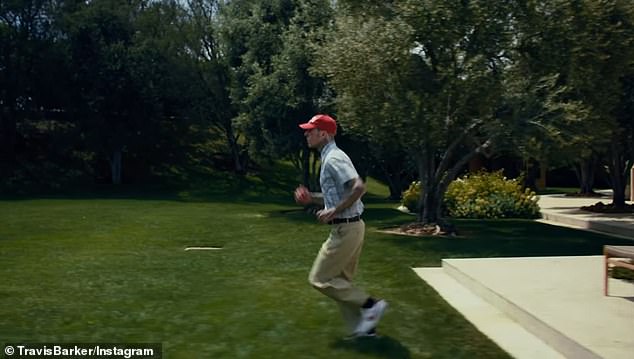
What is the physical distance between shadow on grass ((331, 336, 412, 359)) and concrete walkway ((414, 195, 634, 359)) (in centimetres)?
93

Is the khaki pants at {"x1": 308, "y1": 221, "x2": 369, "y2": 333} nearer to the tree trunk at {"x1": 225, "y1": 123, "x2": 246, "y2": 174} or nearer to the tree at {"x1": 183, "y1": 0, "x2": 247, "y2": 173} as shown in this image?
the tree at {"x1": 183, "y1": 0, "x2": 247, "y2": 173}

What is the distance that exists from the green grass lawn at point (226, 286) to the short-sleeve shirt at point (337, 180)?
1.21m

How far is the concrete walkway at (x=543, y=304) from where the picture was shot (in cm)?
612

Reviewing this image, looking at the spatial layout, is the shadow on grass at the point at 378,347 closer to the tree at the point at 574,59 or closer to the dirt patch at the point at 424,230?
the tree at the point at 574,59

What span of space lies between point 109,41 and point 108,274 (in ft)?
103

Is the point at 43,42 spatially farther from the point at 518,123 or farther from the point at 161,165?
the point at 518,123

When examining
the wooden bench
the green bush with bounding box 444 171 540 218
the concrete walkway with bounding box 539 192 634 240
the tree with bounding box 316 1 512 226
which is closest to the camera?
the wooden bench

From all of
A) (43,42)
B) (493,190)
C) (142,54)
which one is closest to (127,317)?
(493,190)

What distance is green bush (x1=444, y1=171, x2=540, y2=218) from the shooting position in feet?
73.5

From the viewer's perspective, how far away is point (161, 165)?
4456 centimetres

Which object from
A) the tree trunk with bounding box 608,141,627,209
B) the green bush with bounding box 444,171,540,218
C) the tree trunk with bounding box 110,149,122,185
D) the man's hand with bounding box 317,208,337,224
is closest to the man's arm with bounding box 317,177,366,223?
the man's hand with bounding box 317,208,337,224

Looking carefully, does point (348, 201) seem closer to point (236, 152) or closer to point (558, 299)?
point (558, 299)

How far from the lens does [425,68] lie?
603 inches

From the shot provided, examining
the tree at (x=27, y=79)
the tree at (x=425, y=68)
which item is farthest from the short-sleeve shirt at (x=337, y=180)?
the tree at (x=27, y=79)
